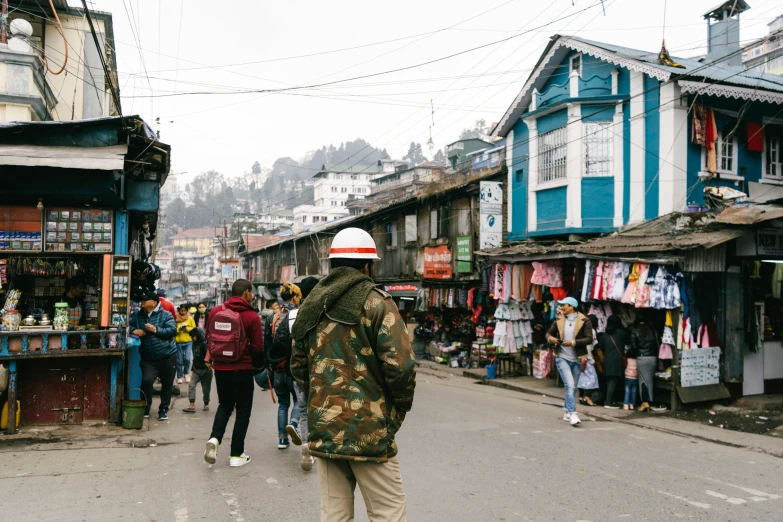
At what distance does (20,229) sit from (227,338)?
4315mm

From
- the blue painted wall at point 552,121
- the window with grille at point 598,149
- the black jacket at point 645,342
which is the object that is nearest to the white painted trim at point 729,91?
the window with grille at point 598,149

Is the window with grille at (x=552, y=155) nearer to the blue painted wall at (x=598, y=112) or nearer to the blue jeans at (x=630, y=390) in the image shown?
the blue painted wall at (x=598, y=112)

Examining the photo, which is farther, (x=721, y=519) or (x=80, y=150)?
(x=80, y=150)

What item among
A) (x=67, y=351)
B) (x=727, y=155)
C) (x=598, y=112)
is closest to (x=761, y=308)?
(x=727, y=155)

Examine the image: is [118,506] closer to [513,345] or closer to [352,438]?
[352,438]

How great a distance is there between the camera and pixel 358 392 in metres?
3.30

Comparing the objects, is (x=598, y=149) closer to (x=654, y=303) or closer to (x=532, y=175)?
(x=532, y=175)

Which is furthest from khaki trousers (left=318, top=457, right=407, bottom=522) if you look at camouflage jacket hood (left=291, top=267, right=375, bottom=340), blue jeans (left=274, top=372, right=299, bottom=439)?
blue jeans (left=274, top=372, right=299, bottom=439)

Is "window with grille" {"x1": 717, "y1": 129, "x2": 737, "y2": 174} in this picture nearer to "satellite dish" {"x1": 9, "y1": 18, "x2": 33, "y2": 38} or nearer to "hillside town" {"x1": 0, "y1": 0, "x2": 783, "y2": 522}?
"hillside town" {"x1": 0, "y1": 0, "x2": 783, "y2": 522}

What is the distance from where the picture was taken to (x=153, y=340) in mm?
9203

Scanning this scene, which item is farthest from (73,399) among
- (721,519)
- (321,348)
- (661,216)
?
(661,216)

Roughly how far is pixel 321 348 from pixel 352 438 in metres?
0.53

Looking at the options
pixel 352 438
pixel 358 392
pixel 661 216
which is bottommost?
pixel 352 438

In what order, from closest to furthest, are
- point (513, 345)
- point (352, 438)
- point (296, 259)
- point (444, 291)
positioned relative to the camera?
point (352, 438) < point (513, 345) < point (444, 291) < point (296, 259)
